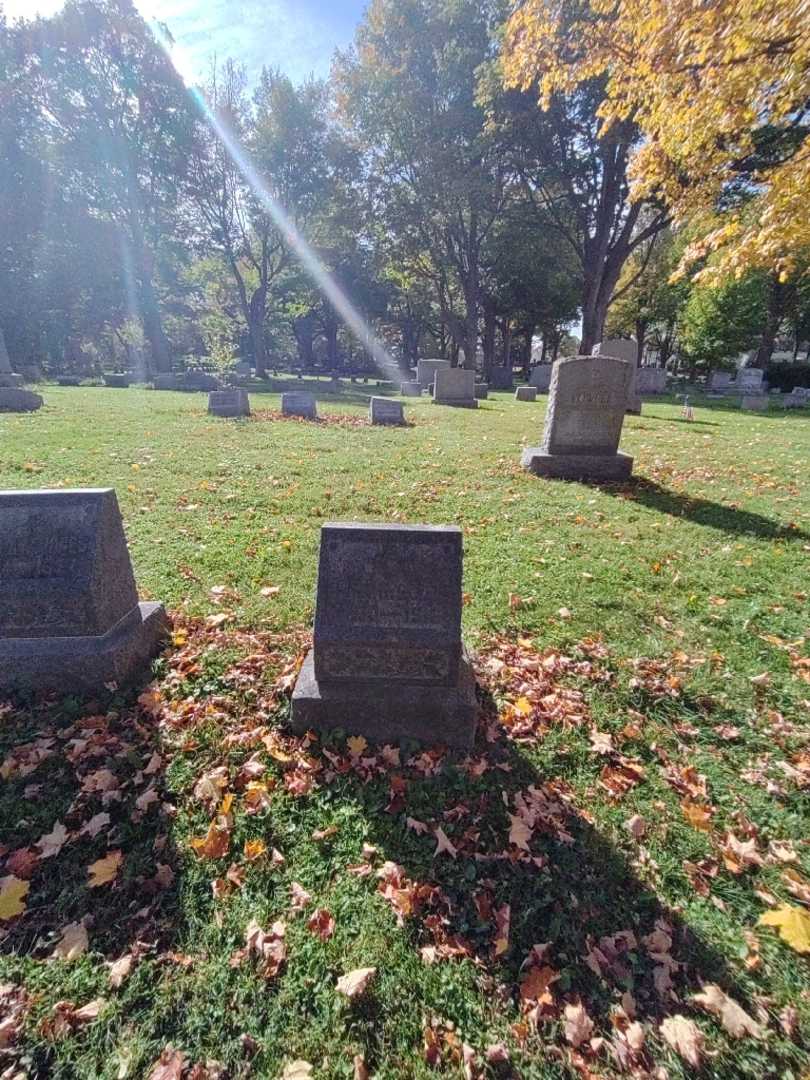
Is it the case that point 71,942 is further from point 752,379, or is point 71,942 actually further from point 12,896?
point 752,379

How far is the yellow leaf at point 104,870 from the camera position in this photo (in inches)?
80.7

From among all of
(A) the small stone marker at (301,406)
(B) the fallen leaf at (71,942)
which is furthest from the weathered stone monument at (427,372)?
(B) the fallen leaf at (71,942)

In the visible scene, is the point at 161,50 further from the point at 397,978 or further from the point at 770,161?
the point at 397,978

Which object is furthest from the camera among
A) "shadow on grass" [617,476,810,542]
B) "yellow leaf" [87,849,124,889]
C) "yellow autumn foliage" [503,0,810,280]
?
"shadow on grass" [617,476,810,542]

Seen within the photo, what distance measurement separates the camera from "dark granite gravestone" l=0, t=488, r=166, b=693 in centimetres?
289

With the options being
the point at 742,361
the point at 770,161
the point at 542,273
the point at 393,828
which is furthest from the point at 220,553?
the point at 742,361

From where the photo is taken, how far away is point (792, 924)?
6.40 feet

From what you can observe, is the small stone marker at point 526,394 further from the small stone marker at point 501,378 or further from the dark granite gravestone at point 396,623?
the dark granite gravestone at point 396,623

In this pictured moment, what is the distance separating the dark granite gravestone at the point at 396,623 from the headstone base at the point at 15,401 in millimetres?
15858

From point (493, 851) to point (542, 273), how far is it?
36.7 m

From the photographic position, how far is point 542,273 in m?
32.5

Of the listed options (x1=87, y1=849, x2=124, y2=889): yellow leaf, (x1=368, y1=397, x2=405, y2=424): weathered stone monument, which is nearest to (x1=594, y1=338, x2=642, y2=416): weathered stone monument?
(x1=368, y1=397, x2=405, y2=424): weathered stone monument

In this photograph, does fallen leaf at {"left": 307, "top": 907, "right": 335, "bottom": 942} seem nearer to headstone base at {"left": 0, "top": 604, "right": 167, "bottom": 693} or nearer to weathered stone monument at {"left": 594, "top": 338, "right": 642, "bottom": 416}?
headstone base at {"left": 0, "top": 604, "right": 167, "bottom": 693}

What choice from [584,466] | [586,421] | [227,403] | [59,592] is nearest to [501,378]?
[227,403]
